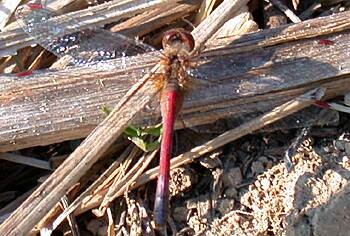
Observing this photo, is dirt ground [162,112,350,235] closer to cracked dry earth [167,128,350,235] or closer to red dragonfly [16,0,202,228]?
cracked dry earth [167,128,350,235]

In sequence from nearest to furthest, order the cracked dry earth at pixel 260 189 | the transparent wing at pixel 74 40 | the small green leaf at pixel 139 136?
the cracked dry earth at pixel 260 189 < the small green leaf at pixel 139 136 < the transparent wing at pixel 74 40

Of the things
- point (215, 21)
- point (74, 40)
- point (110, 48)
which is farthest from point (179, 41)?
point (74, 40)

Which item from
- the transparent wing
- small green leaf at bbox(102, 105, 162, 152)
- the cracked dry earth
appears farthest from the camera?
the transparent wing

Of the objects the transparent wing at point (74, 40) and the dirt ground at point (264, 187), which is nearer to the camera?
the dirt ground at point (264, 187)

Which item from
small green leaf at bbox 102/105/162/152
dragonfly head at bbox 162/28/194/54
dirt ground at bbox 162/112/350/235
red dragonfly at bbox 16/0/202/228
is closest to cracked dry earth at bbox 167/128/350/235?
dirt ground at bbox 162/112/350/235

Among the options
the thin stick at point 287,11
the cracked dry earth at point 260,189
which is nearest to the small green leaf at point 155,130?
the cracked dry earth at point 260,189

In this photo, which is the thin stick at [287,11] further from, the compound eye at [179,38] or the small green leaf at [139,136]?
the small green leaf at [139,136]
